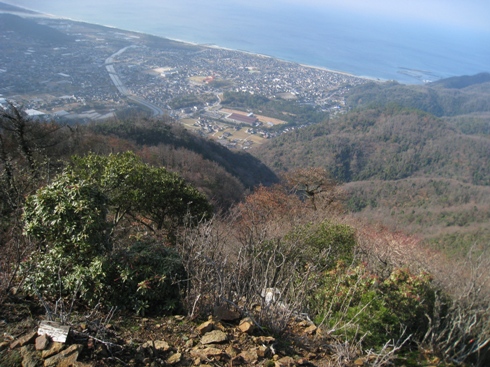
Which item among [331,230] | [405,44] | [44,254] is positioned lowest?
[331,230]

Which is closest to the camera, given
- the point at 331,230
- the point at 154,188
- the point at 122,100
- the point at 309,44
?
the point at 154,188

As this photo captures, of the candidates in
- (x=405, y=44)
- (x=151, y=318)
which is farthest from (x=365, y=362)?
(x=405, y=44)

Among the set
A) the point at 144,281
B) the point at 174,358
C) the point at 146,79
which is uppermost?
the point at 144,281

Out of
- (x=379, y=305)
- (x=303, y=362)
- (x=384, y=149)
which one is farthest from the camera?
(x=384, y=149)

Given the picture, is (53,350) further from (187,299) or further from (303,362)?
(303,362)

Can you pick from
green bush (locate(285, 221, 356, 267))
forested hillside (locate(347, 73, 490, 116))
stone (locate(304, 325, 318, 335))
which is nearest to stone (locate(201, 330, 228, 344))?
stone (locate(304, 325, 318, 335))

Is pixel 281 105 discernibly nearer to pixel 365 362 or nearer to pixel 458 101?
pixel 458 101

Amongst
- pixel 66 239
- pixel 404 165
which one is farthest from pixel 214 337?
pixel 404 165
